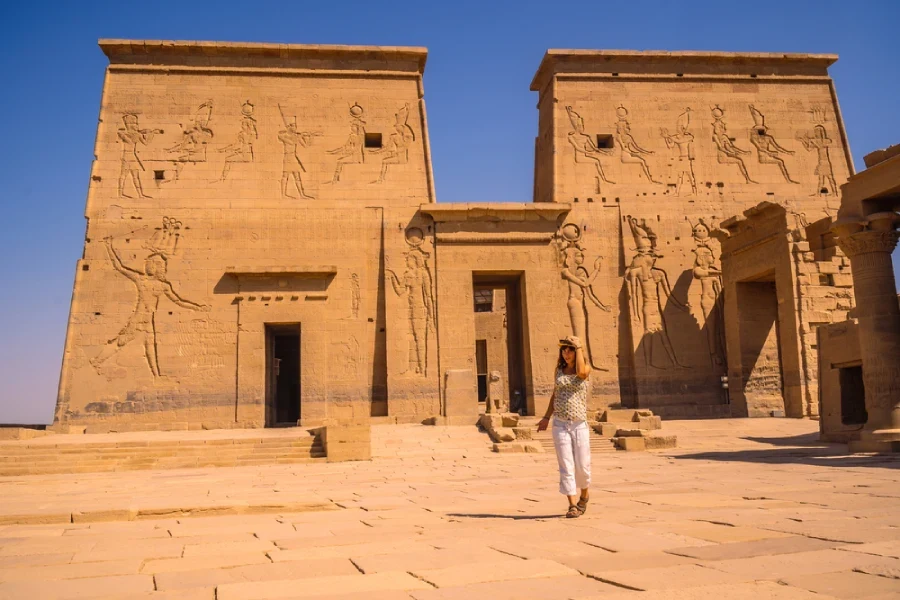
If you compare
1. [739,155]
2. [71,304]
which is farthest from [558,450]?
[739,155]

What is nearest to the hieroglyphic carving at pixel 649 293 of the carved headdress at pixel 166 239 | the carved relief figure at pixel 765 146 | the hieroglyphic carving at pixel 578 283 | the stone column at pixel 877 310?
the hieroglyphic carving at pixel 578 283

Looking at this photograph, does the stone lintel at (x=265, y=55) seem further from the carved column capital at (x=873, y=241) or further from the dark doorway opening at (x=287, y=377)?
the carved column capital at (x=873, y=241)

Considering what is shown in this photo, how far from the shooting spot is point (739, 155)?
786 inches

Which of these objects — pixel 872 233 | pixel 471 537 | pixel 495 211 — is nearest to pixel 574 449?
pixel 471 537

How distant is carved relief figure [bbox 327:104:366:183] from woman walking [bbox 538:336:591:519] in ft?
45.9

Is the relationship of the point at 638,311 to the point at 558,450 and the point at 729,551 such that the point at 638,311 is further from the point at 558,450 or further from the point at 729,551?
the point at 729,551

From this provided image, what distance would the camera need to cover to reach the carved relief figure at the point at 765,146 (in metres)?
20.0

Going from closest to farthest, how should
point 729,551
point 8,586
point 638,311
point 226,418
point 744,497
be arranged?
point 8,586 < point 729,551 < point 744,497 < point 226,418 < point 638,311

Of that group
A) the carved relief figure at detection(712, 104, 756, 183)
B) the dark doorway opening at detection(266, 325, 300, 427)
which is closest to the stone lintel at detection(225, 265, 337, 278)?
the dark doorway opening at detection(266, 325, 300, 427)

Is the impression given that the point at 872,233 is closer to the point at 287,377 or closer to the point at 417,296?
the point at 417,296

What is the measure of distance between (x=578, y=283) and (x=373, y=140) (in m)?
6.17

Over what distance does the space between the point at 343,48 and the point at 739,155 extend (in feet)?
34.2

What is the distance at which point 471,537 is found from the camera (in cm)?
451

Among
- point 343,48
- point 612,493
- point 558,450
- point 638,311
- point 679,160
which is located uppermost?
point 343,48
